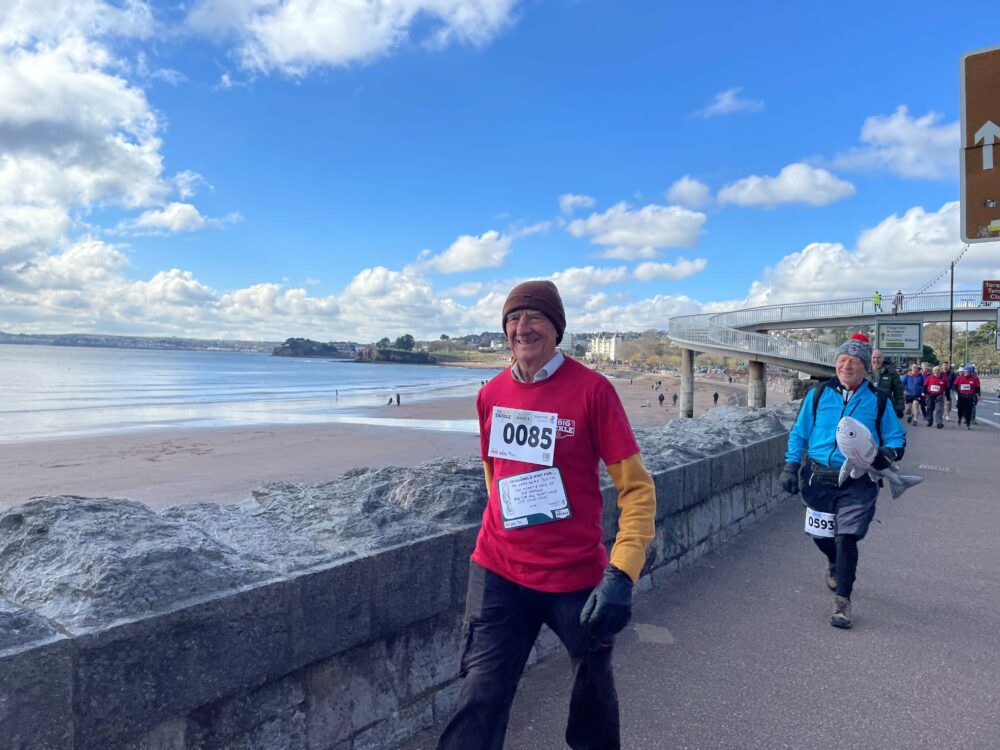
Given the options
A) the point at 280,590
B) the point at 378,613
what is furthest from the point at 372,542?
the point at 280,590

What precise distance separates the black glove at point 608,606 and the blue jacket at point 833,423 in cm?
279

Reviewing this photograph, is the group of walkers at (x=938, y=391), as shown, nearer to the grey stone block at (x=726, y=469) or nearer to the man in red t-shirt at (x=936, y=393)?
the man in red t-shirt at (x=936, y=393)

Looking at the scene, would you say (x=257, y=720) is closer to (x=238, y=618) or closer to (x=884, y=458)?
(x=238, y=618)

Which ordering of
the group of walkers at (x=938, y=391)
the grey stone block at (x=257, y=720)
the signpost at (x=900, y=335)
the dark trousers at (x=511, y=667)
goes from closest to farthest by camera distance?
1. the grey stone block at (x=257, y=720)
2. the dark trousers at (x=511, y=667)
3. the signpost at (x=900, y=335)
4. the group of walkers at (x=938, y=391)

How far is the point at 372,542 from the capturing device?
8.77 feet

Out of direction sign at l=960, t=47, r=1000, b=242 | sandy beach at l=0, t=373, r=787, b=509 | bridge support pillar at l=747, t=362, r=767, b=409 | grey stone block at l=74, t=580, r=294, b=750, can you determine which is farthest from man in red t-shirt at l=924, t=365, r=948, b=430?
grey stone block at l=74, t=580, r=294, b=750

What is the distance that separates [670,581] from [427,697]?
2384 millimetres

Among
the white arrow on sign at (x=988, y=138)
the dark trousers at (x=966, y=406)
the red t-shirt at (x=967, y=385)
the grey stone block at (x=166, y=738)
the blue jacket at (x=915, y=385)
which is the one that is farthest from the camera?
the blue jacket at (x=915, y=385)

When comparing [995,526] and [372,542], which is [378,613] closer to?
[372,542]

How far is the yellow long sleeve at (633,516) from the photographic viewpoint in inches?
83.9

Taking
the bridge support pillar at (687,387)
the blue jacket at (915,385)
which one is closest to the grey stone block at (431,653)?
the blue jacket at (915,385)

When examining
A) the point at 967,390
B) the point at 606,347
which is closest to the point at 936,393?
the point at 967,390

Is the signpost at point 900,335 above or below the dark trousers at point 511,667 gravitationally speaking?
above

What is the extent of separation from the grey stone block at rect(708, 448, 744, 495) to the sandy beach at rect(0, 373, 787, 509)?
8.74 meters
